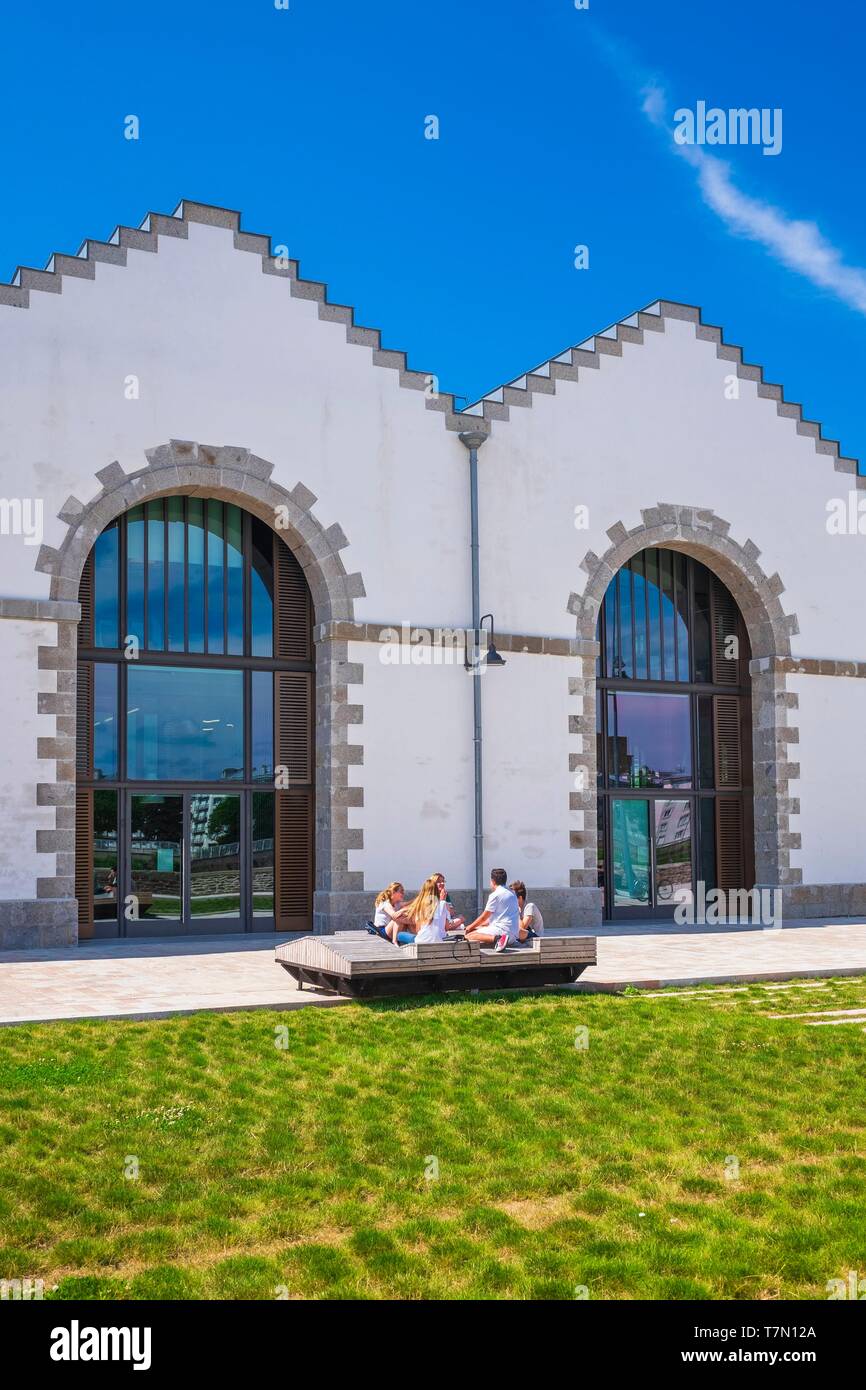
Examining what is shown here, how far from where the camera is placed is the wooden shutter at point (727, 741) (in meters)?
23.6

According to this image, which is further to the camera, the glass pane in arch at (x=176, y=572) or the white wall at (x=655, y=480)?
the white wall at (x=655, y=480)

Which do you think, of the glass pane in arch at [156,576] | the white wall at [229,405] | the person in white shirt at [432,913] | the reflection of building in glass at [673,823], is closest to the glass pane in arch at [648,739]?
the reflection of building in glass at [673,823]

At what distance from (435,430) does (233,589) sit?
404 centimetres

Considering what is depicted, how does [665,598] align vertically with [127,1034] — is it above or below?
above

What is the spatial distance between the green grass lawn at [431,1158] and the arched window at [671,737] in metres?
12.0

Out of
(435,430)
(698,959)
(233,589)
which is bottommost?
(698,959)

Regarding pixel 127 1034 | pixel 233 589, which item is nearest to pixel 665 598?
pixel 233 589

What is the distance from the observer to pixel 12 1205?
19.4 ft

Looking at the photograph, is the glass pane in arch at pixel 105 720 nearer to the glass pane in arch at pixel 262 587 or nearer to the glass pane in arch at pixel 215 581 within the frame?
the glass pane in arch at pixel 215 581

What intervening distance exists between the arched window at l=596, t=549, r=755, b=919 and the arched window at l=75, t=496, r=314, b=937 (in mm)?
Result: 5748

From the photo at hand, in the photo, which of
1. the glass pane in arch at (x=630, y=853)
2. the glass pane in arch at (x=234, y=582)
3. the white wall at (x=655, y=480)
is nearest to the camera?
the glass pane in arch at (x=234, y=582)

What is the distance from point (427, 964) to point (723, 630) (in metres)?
13.4
